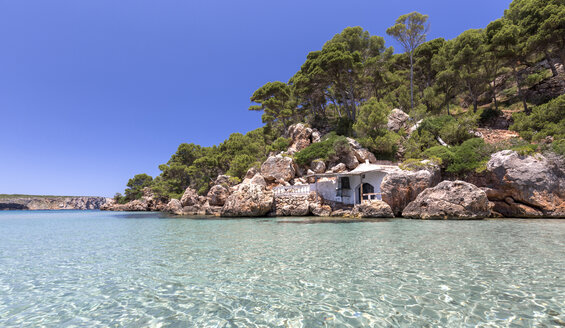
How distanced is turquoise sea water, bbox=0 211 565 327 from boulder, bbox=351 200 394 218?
10.4m

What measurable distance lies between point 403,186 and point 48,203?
12942 centimetres

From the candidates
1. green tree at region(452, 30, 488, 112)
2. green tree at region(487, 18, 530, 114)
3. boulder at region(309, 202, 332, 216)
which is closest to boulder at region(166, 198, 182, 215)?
boulder at region(309, 202, 332, 216)

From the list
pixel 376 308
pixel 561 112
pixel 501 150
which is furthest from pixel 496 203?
pixel 376 308

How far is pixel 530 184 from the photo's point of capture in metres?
15.6

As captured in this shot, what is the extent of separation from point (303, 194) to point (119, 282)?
1941 cm

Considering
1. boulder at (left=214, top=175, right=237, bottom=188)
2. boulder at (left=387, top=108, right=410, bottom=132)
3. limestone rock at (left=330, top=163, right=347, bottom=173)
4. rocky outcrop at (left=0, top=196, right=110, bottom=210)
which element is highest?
boulder at (left=387, top=108, right=410, bottom=132)

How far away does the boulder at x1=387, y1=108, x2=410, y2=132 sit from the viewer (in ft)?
95.3

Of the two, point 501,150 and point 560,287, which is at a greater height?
point 501,150

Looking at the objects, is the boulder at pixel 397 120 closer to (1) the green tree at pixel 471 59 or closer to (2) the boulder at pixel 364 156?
(2) the boulder at pixel 364 156

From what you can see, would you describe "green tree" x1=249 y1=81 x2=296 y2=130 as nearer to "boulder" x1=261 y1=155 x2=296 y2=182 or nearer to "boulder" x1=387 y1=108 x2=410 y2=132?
"boulder" x1=261 y1=155 x2=296 y2=182

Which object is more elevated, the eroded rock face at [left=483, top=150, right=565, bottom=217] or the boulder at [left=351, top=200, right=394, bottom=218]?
the eroded rock face at [left=483, top=150, right=565, bottom=217]

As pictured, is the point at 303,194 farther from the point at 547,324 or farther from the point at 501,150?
the point at 547,324

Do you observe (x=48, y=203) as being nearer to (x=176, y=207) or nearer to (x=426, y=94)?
(x=176, y=207)

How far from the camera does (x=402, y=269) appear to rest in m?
5.48
